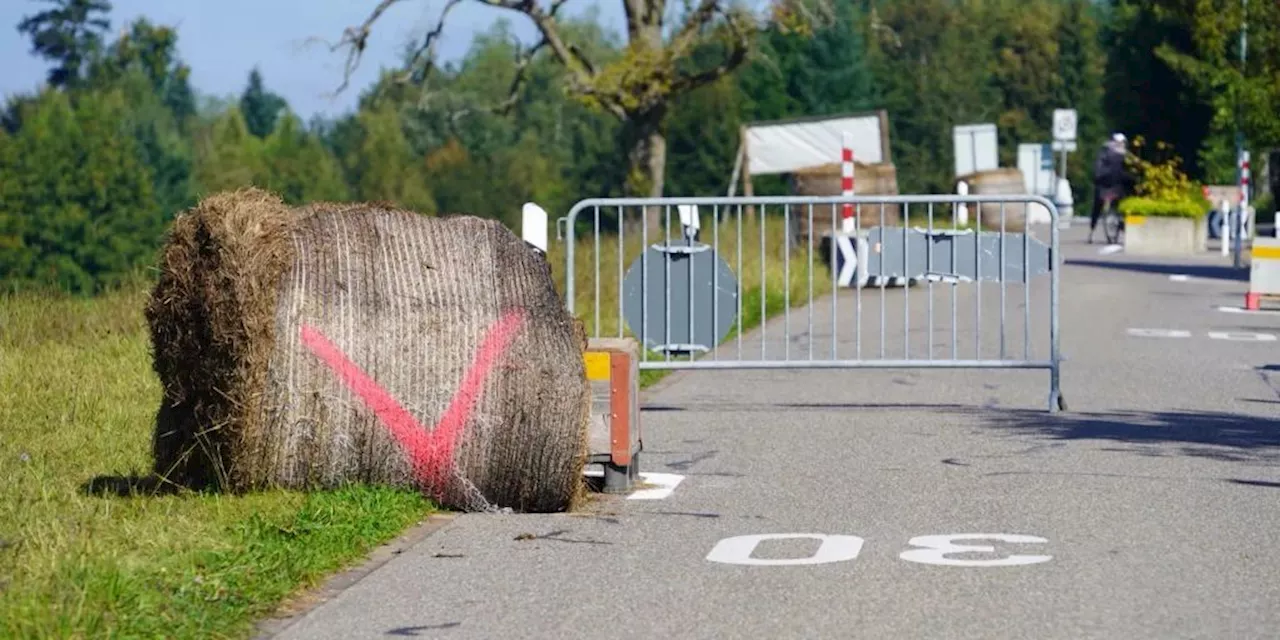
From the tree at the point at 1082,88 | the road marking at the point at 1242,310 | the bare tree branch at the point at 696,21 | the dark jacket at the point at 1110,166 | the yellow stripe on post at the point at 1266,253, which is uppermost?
the tree at the point at 1082,88

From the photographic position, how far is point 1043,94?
4611 inches

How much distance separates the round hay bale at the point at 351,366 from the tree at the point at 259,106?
180m

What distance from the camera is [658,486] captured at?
1018cm

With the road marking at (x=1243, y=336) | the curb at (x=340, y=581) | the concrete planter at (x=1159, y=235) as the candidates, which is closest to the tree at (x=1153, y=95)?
the concrete planter at (x=1159, y=235)

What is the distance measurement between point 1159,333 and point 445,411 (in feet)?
40.4

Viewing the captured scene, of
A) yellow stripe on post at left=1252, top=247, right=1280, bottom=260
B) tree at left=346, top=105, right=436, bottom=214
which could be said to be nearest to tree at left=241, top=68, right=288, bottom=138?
tree at left=346, top=105, right=436, bottom=214

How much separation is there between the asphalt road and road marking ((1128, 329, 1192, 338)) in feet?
12.5

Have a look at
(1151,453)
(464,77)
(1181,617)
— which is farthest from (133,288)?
(464,77)

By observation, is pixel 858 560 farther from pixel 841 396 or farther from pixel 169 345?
pixel 841 396

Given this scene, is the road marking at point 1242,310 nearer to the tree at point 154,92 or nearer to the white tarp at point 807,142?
the white tarp at point 807,142

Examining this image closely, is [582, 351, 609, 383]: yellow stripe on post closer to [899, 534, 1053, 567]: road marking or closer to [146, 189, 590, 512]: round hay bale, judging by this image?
[146, 189, 590, 512]: round hay bale

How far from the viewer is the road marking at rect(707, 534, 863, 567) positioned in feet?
26.2

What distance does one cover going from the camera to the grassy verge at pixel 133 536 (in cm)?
645

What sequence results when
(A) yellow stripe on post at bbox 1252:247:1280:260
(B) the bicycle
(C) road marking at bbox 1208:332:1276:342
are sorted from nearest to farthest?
(C) road marking at bbox 1208:332:1276:342, (A) yellow stripe on post at bbox 1252:247:1280:260, (B) the bicycle
